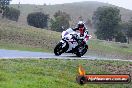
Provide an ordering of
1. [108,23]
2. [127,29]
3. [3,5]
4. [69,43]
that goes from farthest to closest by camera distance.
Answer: [127,29] → [108,23] → [3,5] → [69,43]

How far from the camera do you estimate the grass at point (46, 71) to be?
1432 cm

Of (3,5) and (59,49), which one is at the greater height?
(59,49)

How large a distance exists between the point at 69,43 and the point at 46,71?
597 cm

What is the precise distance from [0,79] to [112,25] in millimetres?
84092

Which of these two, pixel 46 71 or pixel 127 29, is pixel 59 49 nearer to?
pixel 46 71

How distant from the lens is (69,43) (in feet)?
76.1

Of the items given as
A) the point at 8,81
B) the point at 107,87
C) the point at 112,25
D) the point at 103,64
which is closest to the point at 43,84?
the point at 8,81

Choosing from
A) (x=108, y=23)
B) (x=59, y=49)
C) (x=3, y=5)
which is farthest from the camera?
(x=108, y=23)

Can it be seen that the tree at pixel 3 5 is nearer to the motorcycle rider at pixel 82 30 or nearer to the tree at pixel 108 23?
the tree at pixel 108 23

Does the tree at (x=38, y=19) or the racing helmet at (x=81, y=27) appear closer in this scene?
the racing helmet at (x=81, y=27)

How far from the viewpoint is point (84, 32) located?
23.6 meters

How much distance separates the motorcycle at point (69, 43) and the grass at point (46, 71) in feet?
5.33

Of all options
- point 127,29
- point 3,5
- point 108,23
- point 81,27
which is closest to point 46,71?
point 81,27

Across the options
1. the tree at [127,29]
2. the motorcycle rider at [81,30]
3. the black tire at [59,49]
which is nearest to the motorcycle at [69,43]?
the black tire at [59,49]
